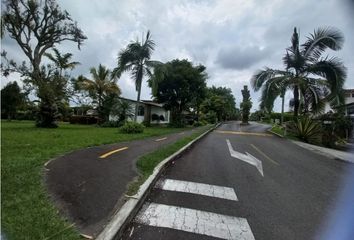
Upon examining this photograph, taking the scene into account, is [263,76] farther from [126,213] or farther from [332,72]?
[126,213]

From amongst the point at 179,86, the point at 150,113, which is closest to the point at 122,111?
the point at 179,86

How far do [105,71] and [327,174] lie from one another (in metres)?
31.0

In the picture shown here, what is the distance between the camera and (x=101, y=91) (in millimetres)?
33156

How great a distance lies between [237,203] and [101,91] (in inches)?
1175

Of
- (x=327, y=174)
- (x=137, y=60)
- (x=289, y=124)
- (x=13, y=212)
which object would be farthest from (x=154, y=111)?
(x=13, y=212)

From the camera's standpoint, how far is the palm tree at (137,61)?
23.1 metres

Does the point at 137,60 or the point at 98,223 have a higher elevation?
the point at 137,60

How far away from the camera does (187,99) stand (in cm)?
3434

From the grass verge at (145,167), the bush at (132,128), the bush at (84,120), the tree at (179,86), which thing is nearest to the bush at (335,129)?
the bush at (132,128)

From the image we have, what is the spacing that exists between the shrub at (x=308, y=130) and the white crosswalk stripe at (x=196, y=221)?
17594 millimetres

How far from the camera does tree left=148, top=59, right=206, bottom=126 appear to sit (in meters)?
32.4

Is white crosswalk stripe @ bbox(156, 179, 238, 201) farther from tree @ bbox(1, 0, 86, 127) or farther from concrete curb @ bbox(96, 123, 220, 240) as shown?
tree @ bbox(1, 0, 86, 127)

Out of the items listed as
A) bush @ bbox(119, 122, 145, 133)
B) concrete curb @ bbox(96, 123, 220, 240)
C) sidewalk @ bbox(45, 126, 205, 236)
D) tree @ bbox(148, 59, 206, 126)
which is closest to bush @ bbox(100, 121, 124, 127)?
tree @ bbox(148, 59, 206, 126)

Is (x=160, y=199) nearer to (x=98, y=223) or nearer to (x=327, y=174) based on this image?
(x=98, y=223)
